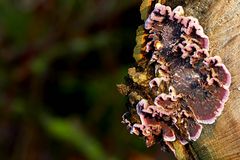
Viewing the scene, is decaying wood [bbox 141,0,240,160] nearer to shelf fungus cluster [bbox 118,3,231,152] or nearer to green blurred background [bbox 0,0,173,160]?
shelf fungus cluster [bbox 118,3,231,152]

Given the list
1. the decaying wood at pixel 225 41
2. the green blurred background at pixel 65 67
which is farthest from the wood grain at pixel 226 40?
the green blurred background at pixel 65 67

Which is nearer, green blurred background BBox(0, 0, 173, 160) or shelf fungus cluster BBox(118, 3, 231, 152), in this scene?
shelf fungus cluster BBox(118, 3, 231, 152)

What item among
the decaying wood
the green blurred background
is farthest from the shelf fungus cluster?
the green blurred background

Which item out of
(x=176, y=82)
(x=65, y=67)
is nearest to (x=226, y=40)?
(x=176, y=82)

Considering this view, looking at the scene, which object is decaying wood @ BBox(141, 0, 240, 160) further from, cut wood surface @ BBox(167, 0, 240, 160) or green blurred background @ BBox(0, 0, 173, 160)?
green blurred background @ BBox(0, 0, 173, 160)

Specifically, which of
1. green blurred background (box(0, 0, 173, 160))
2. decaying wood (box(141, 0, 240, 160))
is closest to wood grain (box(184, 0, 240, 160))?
decaying wood (box(141, 0, 240, 160))

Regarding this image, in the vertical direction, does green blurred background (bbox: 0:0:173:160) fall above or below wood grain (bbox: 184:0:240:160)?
below
